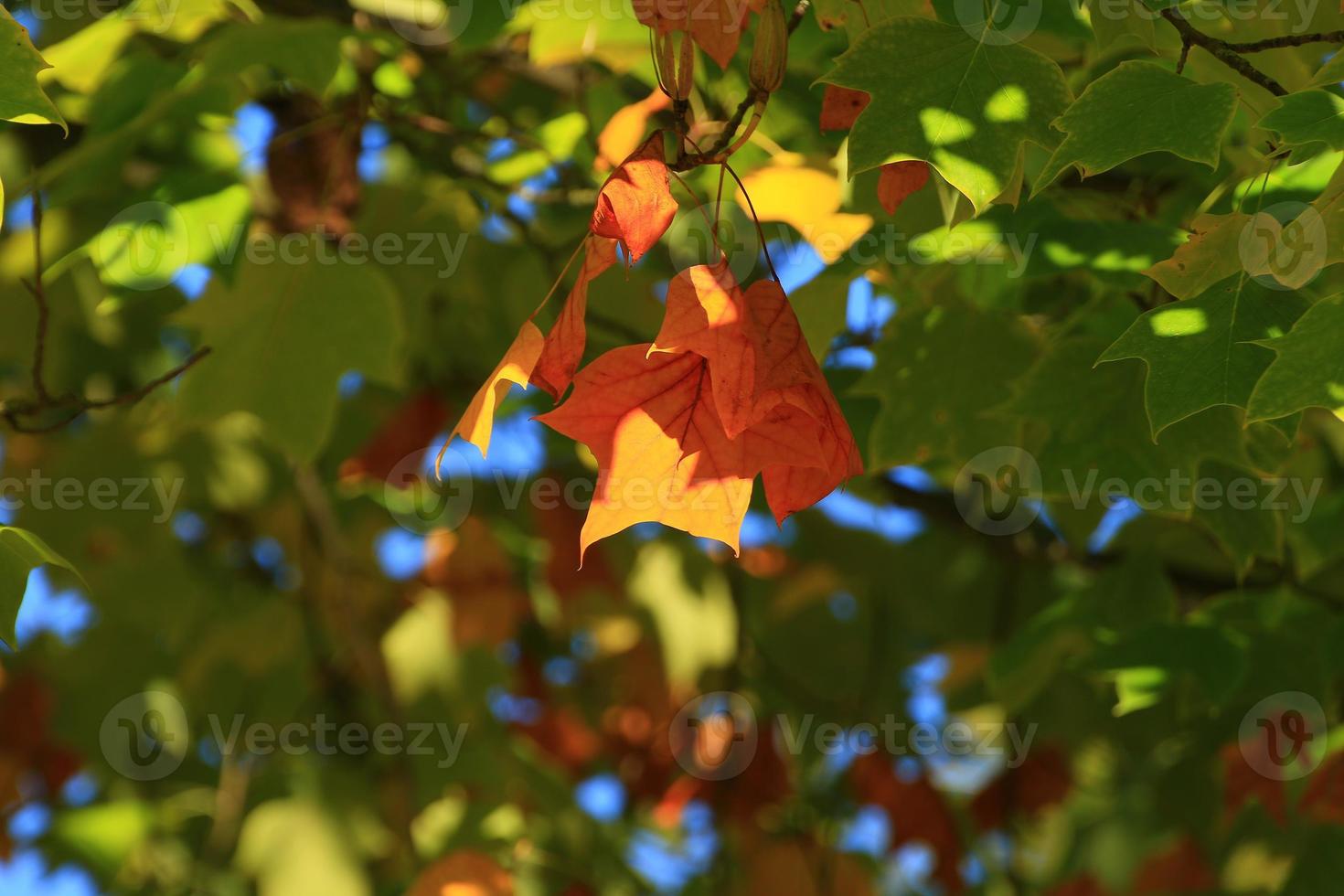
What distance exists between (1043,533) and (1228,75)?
1.42 m

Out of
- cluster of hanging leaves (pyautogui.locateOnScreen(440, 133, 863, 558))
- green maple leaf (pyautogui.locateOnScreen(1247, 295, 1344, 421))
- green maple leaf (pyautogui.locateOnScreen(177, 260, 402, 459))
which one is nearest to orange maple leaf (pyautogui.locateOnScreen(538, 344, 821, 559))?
cluster of hanging leaves (pyautogui.locateOnScreen(440, 133, 863, 558))

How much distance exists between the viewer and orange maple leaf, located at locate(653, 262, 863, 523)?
111 centimetres

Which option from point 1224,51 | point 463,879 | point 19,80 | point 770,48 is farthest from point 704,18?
point 463,879

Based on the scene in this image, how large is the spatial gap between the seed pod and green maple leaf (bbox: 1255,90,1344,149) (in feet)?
1.33

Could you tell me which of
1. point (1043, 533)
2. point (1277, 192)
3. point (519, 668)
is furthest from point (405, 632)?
point (1277, 192)

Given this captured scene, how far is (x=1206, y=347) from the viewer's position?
4.11 feet

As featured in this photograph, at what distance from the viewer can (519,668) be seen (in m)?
3.88

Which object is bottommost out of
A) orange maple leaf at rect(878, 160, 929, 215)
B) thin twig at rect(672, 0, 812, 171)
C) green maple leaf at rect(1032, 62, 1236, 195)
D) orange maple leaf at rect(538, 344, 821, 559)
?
orange maple leaf at rect(538, 344, 821, 559)

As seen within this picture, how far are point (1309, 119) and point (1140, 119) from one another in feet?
0.46

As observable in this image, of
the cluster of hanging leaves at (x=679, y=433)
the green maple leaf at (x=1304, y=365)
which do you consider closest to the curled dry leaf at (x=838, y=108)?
the cluster of hanging leaves at (x=679, y=433)

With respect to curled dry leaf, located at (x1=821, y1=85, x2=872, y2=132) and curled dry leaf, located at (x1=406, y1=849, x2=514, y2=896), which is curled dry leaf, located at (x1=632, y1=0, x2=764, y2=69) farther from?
curled dry leaf, located at (x1=406, y1=849, x2=514, y2=896)

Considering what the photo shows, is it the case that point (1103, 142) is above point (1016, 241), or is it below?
above

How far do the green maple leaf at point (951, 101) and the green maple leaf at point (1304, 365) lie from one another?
0.94 ft

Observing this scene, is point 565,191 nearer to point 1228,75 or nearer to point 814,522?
point 1228,75
